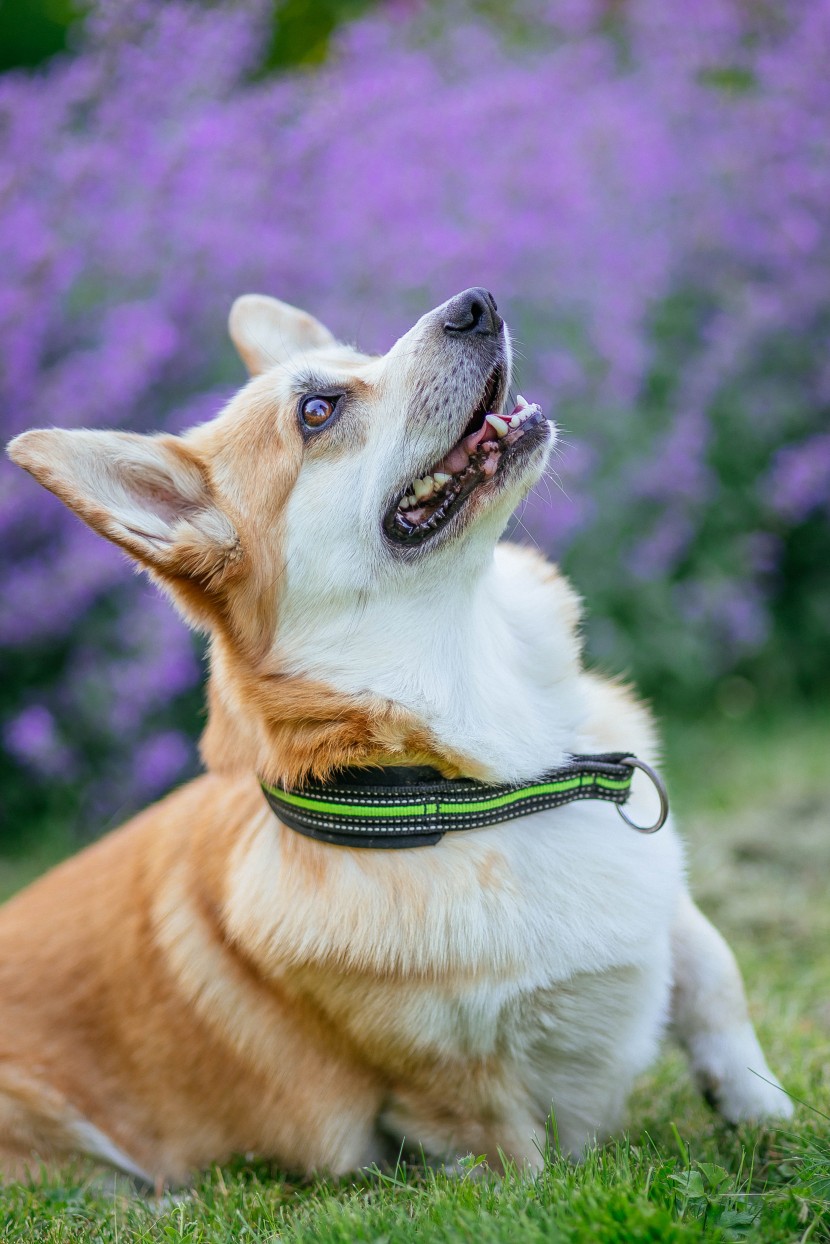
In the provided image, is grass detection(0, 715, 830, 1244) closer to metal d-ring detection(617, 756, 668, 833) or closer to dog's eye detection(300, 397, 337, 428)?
metal d-ring detection(617, 756, 668, 833)

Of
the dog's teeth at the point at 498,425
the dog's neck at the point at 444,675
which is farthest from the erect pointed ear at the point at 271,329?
the dog's neck at the point at 444,675

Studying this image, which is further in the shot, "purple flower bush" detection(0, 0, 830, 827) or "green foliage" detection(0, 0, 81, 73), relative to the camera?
"green foliage" detection(0, 0, 81, 73)

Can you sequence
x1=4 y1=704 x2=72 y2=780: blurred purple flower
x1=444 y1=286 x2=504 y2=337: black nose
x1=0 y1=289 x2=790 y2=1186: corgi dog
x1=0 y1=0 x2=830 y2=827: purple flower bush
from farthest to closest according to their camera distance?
x1=0 y1=0 x2=830 y2=827: purple flower bush
x1=4 y1=704 x2=72 y2=780: blurred purple flower
x1=444 y1=286 x2=504 y2=337: black nose
x1=0 y1=289 x2=790 y2=1186: corgi dog

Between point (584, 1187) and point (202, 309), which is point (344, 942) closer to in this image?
point (584, 1187)

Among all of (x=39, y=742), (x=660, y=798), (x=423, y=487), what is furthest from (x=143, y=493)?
(x=39, y=742)

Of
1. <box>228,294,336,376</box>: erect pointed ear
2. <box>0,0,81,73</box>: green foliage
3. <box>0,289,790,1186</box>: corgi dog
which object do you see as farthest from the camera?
<box>0,0,81,73</box>: green foliage

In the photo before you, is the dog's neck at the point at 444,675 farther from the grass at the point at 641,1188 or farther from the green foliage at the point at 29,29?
the green foliage at the point at 29,29

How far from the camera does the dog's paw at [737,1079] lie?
2.35 metres

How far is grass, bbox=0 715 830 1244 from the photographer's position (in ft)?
5.89

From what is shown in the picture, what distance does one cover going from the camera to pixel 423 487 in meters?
2.45

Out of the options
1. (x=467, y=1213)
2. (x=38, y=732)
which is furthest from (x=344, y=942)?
(x=38, y=732)

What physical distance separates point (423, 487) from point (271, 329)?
824 millimetres

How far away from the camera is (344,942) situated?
2209 mm

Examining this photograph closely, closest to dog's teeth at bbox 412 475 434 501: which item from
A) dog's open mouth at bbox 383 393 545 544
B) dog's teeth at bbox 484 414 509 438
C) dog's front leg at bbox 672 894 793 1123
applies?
dog's open mouth at bbox 383 393 545 544
